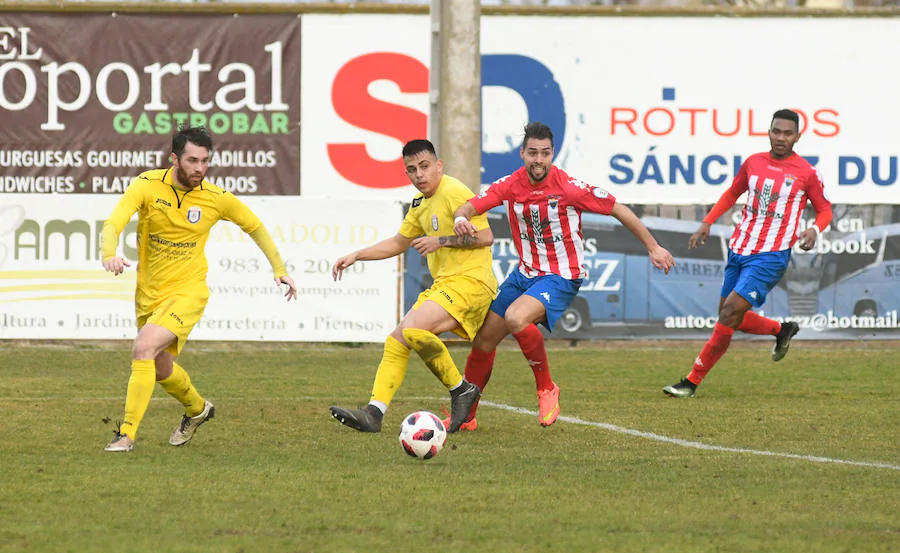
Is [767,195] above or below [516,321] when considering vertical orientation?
above

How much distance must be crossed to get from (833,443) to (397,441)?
2.62m

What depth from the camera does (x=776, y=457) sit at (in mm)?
8289

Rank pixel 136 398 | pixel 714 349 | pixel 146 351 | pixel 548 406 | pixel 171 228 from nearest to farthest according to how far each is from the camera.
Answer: pixel 136 398
pixel 146 351
pixel 171 228
pixel 548 406
pixel 714 349

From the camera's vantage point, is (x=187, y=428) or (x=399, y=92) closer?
(x=187, y=428)

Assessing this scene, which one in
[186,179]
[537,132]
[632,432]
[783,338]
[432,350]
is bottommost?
[632,432]

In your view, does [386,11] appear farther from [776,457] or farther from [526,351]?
[776,457]

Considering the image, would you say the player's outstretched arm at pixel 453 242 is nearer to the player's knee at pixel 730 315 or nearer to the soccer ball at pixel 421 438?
the soccer ball at pixel 421 438

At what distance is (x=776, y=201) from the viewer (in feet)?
39.9

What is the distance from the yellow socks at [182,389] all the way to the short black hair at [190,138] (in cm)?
129

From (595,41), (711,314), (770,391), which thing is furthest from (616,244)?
(770,391)

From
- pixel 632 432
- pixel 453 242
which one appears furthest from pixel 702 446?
pixel 453 242

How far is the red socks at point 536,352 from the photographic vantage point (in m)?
9.71

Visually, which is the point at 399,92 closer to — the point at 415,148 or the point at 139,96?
the point at 139,96

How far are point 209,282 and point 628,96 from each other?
649cm
